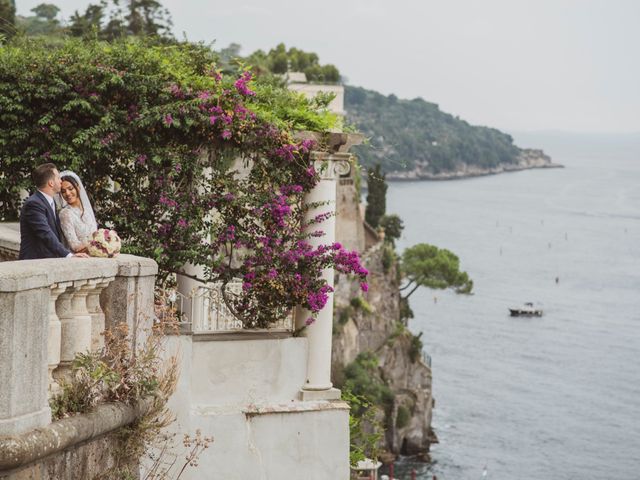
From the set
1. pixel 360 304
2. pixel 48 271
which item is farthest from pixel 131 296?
pixel 360 304

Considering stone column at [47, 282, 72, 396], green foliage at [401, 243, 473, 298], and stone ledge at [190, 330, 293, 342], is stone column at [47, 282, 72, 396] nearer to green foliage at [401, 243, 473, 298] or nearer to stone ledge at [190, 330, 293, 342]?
stone ledge at [190, 330, 293, 342]

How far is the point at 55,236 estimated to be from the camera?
7.02 m

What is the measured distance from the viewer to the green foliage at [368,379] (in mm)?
76375

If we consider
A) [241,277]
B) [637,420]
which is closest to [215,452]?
[241,277]

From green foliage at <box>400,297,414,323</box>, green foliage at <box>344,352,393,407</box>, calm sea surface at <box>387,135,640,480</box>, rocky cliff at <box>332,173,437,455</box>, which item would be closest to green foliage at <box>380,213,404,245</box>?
green foliage at <box>400,297,414,323</box>

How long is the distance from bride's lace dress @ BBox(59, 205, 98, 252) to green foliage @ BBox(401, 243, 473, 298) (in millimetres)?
107709

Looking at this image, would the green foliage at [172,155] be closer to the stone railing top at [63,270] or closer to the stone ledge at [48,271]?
the stone railing top at [63,270]

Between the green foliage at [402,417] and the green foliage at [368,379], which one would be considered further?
the green foliage at [402,417]

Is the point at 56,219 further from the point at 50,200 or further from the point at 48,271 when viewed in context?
the point at 48,271

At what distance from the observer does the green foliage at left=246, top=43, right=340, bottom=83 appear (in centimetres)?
7956

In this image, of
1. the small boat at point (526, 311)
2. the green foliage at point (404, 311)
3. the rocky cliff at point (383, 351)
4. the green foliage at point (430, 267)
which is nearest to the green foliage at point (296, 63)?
the rocky cliff at point (383, 351)

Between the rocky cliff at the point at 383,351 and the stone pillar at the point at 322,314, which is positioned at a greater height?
the stone pillar at the point at 322,314

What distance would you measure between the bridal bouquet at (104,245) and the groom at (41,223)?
0.12 meters

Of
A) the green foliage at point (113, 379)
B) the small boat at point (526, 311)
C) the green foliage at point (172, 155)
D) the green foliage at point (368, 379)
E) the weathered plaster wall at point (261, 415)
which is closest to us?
the green foliage at point (113, 379)
